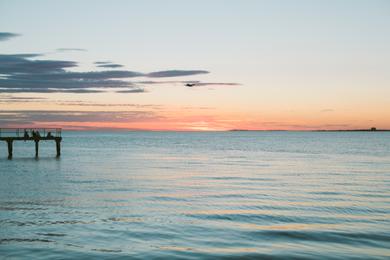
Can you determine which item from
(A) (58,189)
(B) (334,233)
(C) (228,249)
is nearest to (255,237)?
(C) (228,249)

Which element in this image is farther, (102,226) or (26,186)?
(26,186)

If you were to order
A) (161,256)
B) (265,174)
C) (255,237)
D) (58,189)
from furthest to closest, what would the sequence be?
(265,174) < (58,189) < (255,237) < (161,256)

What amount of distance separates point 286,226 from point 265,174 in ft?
79.1

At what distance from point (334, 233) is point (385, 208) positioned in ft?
23.8

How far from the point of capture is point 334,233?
59.6 feet

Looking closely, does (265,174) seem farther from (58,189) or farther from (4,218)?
(4,218)

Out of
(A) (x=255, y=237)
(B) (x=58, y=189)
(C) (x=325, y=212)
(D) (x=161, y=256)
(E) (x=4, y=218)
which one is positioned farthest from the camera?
(B) (x=58, y=189)

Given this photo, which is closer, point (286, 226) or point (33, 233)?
point (33, 233)

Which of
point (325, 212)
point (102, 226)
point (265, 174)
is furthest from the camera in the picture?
point (265, 174)

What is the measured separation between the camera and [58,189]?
3216cm

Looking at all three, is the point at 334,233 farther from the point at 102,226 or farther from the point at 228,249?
the point at 102,226

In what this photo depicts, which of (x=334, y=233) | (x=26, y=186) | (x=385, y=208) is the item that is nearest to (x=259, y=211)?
(x=334, y=233)

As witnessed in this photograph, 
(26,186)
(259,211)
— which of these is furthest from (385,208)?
(26,186)

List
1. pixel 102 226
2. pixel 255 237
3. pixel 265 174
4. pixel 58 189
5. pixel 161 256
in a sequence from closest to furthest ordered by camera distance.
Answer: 1. pixel 161 256
2. pixel 255 237
3. pixel 102 226
4. pixel 58 189
5. pixel 265 174
